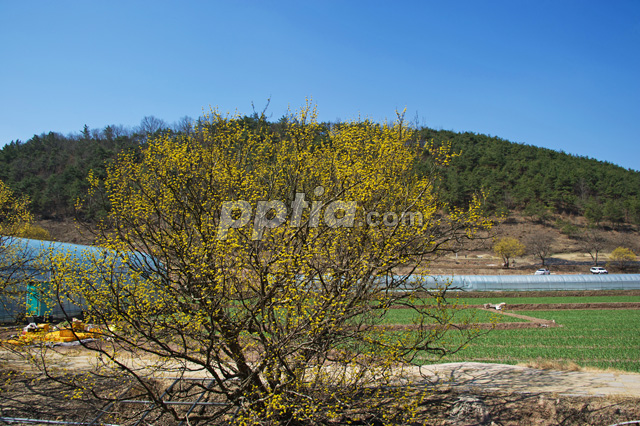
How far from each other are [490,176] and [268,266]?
298 feet

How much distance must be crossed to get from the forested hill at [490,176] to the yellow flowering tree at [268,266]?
42890mm

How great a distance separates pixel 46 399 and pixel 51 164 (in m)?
67.9

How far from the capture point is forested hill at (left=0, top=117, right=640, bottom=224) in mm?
55625

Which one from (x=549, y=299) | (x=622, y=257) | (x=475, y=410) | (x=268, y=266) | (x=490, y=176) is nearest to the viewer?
(x=268, y=266)

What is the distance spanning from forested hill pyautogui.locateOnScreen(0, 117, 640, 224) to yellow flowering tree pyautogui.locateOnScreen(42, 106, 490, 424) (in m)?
42.9

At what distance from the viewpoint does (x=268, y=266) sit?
6.09 meters

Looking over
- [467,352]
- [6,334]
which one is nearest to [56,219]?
[6,334]

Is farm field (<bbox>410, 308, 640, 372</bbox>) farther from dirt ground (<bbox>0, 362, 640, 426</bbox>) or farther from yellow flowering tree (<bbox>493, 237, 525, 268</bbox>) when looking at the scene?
yellow flowering tree (<bbox>493, 237, 525, 268</bbox>)

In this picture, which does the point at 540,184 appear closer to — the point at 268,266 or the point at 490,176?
the point at 490,176

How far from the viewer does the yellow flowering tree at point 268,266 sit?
6.19 m

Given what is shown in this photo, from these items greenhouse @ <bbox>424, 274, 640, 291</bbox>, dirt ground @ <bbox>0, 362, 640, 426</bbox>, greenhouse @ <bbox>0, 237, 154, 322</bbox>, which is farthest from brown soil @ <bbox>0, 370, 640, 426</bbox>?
greenhouse @ <bbox>424, 274, 640, 291</bbox>

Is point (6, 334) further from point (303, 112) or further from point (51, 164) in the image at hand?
point (51, 164)

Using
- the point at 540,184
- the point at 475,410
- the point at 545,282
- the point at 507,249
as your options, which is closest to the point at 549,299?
the point at 545,282

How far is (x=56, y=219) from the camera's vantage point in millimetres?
57219
